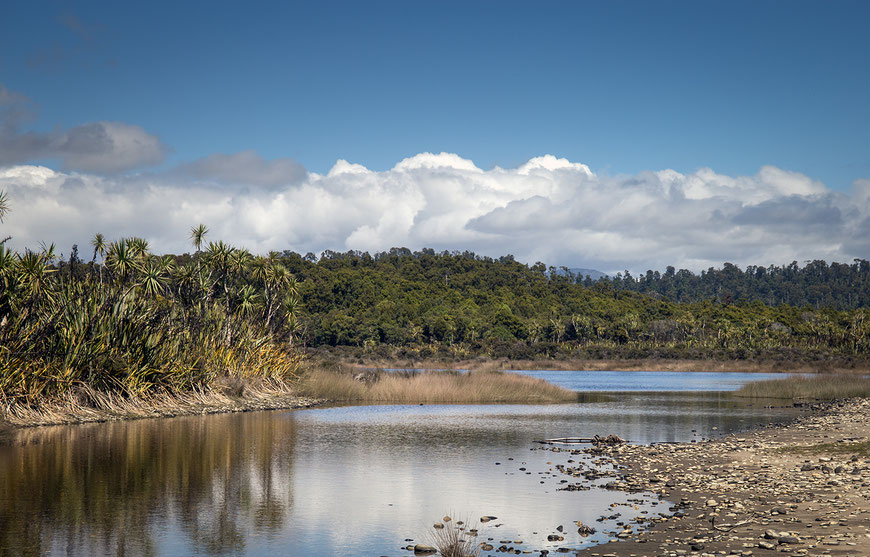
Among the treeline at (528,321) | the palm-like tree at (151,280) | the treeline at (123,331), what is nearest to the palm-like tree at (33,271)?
the treeline at (123,331)

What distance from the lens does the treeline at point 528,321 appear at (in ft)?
440

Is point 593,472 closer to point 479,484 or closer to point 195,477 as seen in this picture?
point 479,484

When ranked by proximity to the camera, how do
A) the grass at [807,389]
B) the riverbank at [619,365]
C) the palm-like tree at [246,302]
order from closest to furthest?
1. the palm-like tree at [246,302]
2. the grass at [807,389]
3. the riverbank at [619,365]

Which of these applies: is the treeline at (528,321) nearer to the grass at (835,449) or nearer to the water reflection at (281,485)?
the water reflection at (281,485)

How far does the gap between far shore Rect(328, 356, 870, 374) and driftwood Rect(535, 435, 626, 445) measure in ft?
226

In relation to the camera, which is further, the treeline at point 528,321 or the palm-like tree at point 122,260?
the treeline at point 528,321

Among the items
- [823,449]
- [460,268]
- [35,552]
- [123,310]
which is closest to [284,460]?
[35,552]

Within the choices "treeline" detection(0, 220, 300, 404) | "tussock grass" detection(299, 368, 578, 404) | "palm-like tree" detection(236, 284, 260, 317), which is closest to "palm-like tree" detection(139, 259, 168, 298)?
"treeline" detection(0, 220, 300, 404)

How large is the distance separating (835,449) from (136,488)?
2215cm

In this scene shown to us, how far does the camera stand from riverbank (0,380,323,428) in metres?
34.1

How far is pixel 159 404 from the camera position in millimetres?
41406

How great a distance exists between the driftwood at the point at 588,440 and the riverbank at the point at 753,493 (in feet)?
6.03

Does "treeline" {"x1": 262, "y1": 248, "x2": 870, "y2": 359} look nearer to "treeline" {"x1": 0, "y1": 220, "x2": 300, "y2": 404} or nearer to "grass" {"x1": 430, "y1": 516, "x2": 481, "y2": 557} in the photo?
"treeline" {"x1": 0, "y1": 220, "x2": 300, "y2": 404}

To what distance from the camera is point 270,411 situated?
46969mm
